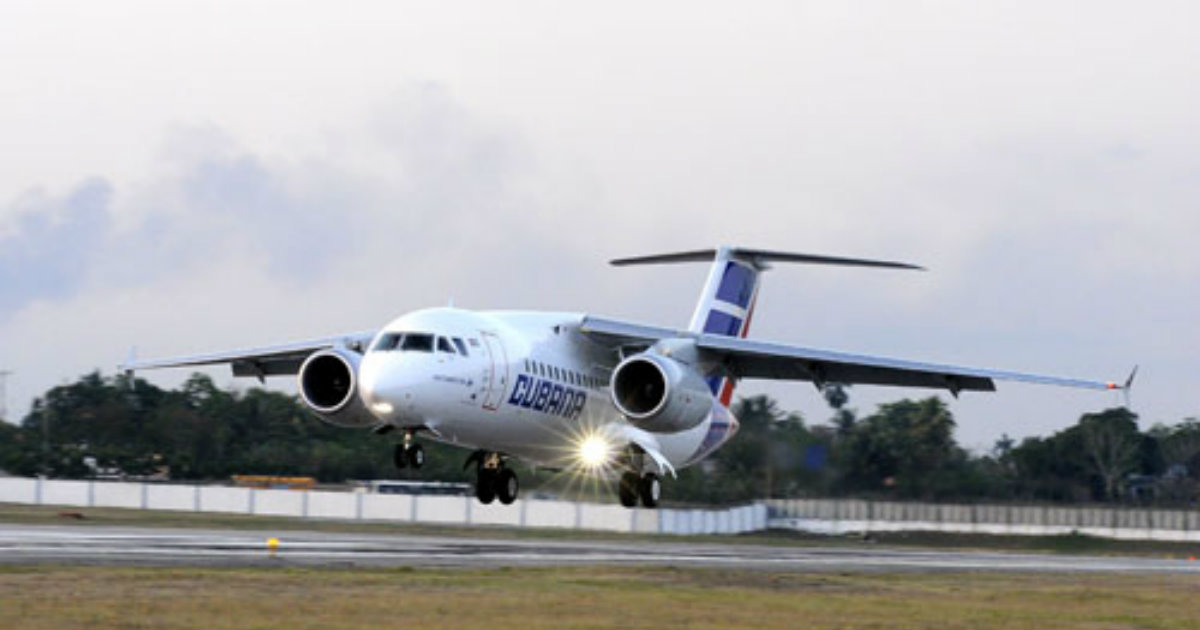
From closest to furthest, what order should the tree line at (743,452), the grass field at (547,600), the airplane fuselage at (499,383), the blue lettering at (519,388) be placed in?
the grass field at (547,600) → the airplane fuselage at (499,383) → the blue lettering at (519,388) → the tree line at (743,452)

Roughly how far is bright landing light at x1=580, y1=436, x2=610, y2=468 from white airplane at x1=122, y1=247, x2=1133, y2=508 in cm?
3

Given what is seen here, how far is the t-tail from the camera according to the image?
116 ft

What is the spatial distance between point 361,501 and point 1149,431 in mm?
26738

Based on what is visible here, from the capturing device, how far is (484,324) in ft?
93.2

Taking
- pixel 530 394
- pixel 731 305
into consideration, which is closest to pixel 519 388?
pixel 530 394

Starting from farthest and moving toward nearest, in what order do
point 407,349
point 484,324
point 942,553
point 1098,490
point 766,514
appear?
point 1098,490 → point 766,514 → point 942,553 → point 484,324 → point 407,349

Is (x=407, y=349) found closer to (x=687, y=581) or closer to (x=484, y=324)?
(x=484, y=324)

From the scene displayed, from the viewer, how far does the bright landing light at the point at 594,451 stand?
3092 cm

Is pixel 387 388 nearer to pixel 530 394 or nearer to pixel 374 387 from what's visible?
pixel 374 387

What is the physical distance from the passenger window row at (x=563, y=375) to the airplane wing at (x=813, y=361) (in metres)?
0.77

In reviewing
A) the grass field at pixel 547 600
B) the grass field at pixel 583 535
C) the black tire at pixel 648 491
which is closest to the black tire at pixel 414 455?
the grass field at pixel 547 600

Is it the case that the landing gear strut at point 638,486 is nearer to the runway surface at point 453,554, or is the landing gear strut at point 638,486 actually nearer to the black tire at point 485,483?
the runway surface at point 453,554

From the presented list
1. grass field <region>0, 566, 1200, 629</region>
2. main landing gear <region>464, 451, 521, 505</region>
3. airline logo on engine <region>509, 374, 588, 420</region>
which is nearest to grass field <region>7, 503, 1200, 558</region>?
main landing gear <region>464, 451, 521, 505</region>

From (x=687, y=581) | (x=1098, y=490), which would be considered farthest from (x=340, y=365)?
(x=1098, y=490)
